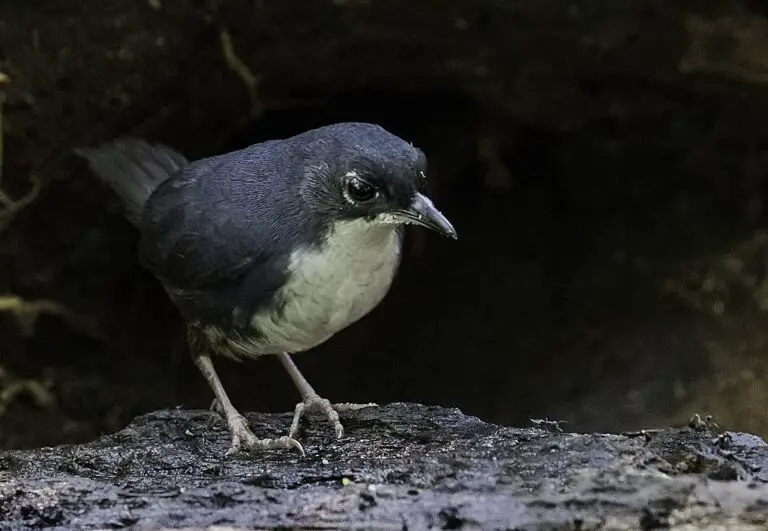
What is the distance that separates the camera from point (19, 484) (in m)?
1.41

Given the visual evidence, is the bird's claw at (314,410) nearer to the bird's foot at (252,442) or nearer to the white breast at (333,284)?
the bird's foot at (252,442)

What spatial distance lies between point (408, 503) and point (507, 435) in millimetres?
344

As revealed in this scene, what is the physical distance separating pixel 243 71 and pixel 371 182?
3.11 feet

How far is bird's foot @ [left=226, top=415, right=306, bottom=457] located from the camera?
5.83 feet

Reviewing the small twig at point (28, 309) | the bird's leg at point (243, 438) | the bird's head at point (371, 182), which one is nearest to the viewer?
the bird's head at point (371, 182)

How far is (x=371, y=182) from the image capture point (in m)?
1.70

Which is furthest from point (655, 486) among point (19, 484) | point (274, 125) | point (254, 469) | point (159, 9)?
point (274, 125)

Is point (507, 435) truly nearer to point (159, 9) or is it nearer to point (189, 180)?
point (189, 180)

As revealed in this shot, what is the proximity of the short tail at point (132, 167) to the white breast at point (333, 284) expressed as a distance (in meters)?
0.68

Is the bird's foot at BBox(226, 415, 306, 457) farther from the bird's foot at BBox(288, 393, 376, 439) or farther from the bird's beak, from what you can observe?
the bird's beak

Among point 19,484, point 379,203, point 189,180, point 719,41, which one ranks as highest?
point 719,41

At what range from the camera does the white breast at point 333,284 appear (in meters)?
1.77

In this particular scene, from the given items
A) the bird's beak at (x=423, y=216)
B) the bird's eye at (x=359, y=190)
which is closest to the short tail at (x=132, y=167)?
the bird's eye at (x=359, y=190)

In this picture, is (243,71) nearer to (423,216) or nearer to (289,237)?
(289,237)
